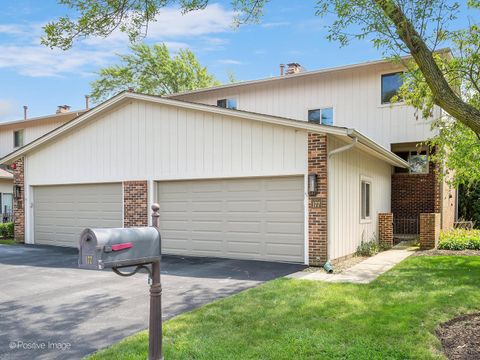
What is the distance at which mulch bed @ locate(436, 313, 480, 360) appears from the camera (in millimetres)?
4531

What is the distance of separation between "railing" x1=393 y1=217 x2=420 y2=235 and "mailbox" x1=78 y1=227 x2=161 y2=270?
14.4 metres

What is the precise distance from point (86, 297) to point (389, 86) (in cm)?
1338

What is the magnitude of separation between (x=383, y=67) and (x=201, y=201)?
916 centimetres

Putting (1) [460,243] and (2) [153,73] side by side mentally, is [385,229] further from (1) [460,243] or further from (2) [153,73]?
(2) [153,73]

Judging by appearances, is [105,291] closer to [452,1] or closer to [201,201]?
[201,201]

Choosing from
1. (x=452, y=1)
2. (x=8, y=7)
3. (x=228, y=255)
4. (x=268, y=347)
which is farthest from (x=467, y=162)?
(x=8, y=7)

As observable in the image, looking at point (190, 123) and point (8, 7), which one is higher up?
point (8, 7)

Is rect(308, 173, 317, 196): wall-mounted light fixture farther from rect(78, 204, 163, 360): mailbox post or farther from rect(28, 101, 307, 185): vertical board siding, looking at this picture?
rect(78, 204, 163, 360): mailbox post

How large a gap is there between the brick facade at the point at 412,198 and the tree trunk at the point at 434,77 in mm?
11788

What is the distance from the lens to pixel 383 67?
1603 centimetres

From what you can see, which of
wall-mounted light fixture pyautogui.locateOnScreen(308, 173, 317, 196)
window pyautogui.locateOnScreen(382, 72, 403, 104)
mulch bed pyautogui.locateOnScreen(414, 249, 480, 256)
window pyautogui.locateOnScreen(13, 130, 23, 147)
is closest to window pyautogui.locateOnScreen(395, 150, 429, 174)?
window pyautogui.locateOnScreen(382, 72, 403, 104)

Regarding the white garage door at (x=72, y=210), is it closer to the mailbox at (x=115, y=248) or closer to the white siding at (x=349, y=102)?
the white siding at (x=349, y=102)

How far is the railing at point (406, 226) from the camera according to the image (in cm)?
1610

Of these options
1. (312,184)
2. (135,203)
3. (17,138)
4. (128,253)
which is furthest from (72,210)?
(17,138)
